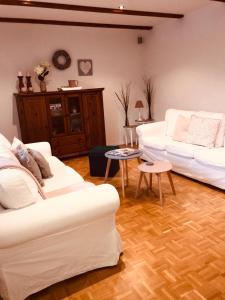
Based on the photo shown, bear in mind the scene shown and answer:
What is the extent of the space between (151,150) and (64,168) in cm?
164

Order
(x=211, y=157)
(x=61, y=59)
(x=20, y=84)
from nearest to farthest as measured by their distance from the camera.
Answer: (x=211, y=157)
(x=20, y=84)
(x=61, y=59)

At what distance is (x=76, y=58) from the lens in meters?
4.67

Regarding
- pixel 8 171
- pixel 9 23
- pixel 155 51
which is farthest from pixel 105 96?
pixel 8 171

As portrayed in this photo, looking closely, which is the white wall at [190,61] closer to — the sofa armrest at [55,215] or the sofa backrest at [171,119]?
the sofa backrest at [171,119]

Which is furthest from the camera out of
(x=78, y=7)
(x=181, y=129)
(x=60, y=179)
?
(x=181, y=129)

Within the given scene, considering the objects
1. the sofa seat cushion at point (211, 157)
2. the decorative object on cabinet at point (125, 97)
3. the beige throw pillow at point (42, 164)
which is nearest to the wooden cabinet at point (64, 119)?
the decorative object on cabinet at point (125, 97)

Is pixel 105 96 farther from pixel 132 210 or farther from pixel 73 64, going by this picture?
pixel 132 210

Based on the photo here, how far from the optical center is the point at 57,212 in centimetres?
157

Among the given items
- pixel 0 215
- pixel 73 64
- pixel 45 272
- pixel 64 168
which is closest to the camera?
pixel 0 215

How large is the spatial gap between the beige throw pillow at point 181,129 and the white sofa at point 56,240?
2.25 meters

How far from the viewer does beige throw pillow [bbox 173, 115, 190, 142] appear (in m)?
3.75

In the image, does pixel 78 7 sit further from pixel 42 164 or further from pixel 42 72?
pixel 42 164

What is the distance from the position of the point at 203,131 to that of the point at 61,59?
107 inches

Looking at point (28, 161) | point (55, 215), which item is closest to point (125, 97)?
point (28, 161)
